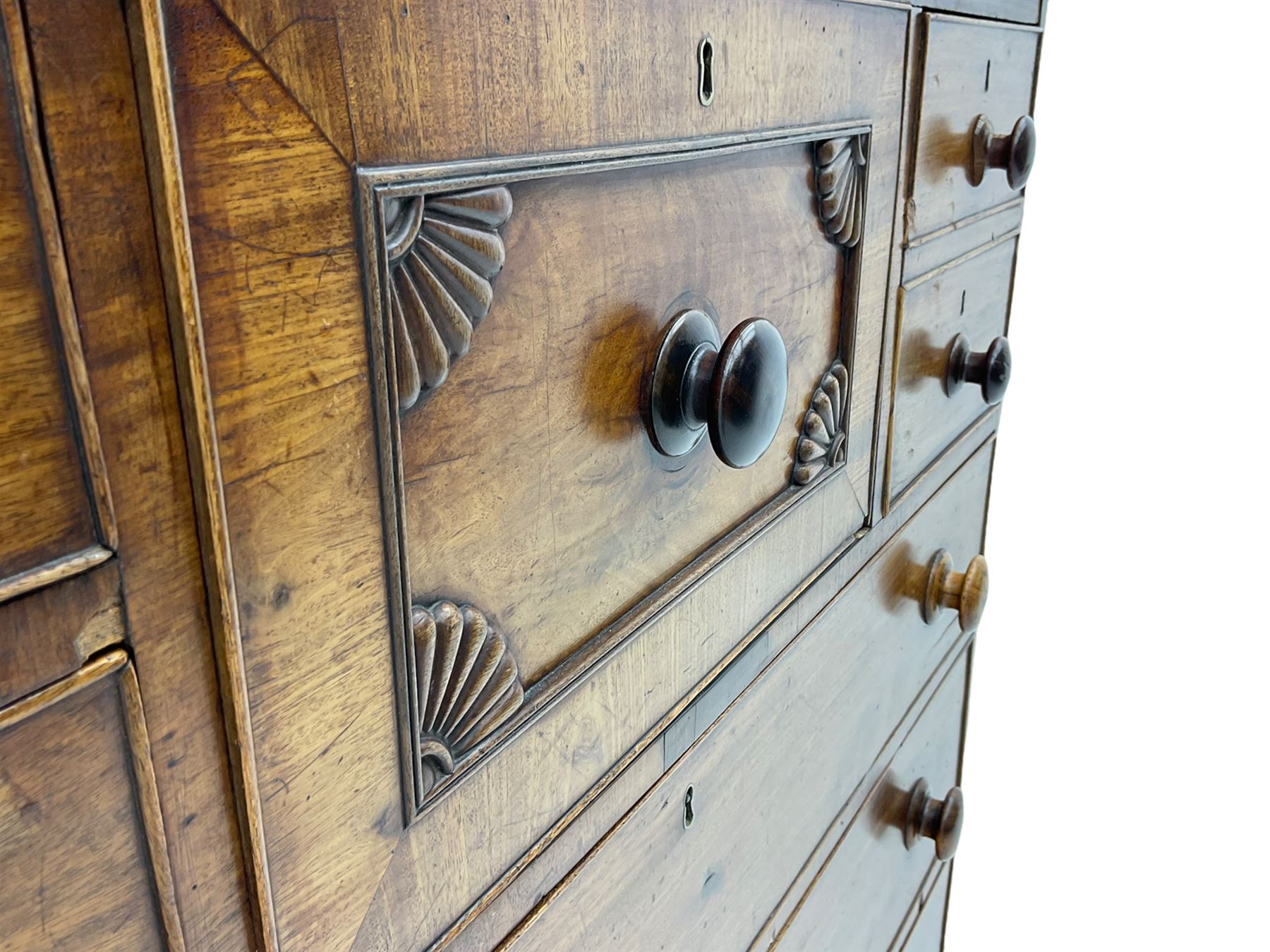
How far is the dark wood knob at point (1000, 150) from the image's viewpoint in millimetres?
683

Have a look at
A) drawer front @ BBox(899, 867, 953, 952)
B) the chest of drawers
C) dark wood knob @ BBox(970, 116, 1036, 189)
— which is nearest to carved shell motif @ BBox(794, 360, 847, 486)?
the chest of drawers

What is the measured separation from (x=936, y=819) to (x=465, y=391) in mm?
724

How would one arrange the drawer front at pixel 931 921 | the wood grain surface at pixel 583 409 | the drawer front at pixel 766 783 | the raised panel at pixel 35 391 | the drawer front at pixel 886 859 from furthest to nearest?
the drawer front at pixel 931 921 < the drawer front at pixel 886 859 < the drawer front at pixel 766 783 < the wood grain surface at pixel 583 409 < the raised panel at pixel 35 391

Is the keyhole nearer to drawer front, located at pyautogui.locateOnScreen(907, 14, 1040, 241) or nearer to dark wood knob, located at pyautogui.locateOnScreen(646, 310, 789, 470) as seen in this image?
dark wood knob, located at pyautogui.locateOnScreen(646, 310, 789, 470)

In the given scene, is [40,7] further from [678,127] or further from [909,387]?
[909,387]

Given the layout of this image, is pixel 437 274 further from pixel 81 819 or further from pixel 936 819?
pixel 936 819

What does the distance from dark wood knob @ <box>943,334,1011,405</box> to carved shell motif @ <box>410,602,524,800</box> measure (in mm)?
492

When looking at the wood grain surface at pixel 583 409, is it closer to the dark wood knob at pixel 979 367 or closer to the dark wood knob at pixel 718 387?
the dark wood knob at pixel 718 387

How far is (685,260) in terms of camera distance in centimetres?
40

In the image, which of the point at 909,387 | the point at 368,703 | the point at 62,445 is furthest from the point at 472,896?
the point at 909,387

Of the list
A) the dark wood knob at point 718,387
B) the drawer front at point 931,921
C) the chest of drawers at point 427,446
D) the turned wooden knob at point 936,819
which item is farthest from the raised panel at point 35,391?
the drawer front at point 931,921

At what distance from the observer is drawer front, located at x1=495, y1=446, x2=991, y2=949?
17.5 inches

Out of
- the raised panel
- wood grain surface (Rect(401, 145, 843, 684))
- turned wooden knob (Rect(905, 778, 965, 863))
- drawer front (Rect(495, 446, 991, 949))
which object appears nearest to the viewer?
the raised panel

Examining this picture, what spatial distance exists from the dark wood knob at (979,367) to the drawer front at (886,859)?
307 mm
